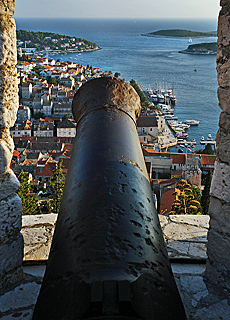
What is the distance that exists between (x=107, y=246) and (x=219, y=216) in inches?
37.2

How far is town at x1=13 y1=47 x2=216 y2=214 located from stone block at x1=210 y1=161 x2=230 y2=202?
433cm

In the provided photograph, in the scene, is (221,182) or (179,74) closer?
(221,182)

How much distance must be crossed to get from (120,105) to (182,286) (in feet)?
3.17

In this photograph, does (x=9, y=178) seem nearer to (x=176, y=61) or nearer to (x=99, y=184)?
(x=99, y=184)

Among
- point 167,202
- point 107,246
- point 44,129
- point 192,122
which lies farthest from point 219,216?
point 192,122

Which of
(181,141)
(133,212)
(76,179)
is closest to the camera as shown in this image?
(133,212)

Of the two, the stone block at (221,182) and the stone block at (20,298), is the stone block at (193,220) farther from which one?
the stone block at (20,298)

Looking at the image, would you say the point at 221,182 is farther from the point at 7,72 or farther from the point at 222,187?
the point at 7,72

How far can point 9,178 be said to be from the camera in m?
1.73

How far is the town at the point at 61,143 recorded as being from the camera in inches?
621

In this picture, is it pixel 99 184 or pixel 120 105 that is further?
pixel 120 105

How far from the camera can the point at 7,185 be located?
1723 millimetres

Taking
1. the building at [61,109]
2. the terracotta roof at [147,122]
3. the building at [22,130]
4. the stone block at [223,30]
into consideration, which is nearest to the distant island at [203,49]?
the building at [61,109]

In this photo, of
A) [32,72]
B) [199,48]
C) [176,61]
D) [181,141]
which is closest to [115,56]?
[176,61]
